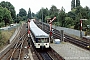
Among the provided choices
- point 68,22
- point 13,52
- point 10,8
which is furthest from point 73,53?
point 10,8

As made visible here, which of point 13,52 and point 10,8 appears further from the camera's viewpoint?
point 10,8

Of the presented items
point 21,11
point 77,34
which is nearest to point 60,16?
point 77,34

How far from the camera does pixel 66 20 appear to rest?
75.4m

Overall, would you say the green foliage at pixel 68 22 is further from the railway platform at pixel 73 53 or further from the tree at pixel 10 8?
the railway platform at pixel 73 53

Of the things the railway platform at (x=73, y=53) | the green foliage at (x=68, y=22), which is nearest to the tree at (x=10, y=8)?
the green foliage at (x=68, y=22)

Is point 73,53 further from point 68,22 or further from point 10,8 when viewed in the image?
point 10,8

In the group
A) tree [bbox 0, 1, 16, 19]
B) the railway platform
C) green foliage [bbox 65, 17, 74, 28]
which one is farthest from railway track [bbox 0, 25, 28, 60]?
tree [bbox 0, 1, 16, 19]

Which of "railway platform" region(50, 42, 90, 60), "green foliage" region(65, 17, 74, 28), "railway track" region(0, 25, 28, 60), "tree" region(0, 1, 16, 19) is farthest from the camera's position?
"tree" region(0, 1, 16, 19)

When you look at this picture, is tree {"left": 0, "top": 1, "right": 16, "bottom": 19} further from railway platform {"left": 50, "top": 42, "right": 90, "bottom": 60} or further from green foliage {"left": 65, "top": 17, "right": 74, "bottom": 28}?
railway platform {"left": 50, "top": 42, "right": 90, "bottom": 60}

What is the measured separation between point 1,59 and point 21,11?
522 ft

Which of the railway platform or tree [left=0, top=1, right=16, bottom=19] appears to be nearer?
the railway platform

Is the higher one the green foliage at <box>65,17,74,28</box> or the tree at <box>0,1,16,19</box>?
the tree at <box>0,1,16,19</box>

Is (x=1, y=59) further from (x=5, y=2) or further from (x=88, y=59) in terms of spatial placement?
(x=5, y=2)

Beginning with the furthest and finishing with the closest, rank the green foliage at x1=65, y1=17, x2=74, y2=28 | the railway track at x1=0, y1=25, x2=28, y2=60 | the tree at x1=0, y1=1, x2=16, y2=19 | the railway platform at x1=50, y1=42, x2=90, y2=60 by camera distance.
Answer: the tree at x1=0, y1=1, x2=16, y2=19, the green foliage at x1=65, y1=17, x2=74, y2=28, the railway track at x1=0, y1=25, x2=28, y2=60, the railway platform at x1=50, y1=42, x2=90, y2=60
